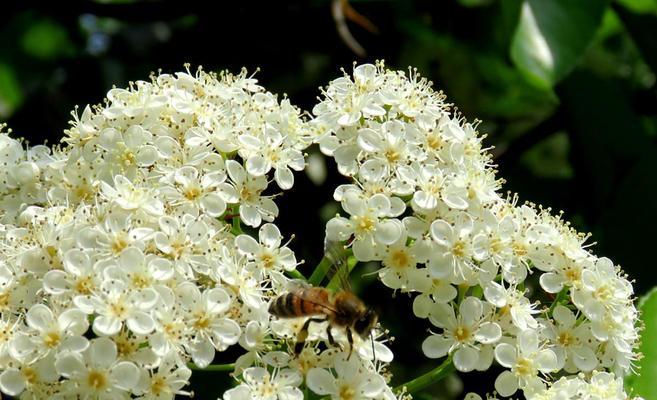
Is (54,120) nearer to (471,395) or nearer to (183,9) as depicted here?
(183,9)

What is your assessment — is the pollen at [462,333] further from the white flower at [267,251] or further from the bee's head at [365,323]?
Answer: the white flower at [267,251]

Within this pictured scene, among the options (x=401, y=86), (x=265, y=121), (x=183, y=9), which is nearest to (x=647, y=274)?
(x=401, y=86)

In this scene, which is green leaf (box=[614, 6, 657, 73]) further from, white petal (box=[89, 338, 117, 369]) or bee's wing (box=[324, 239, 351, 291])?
white petal (box=[89, 338, 117, 369])

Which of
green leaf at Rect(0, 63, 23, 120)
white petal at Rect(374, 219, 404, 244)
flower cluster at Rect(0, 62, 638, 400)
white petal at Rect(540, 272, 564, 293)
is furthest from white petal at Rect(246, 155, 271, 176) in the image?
green leaf at Rect(0, 63, 23, 120)

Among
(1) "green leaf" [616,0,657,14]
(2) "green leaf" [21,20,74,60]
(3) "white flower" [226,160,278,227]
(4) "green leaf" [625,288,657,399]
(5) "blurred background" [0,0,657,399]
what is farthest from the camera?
(2) "green leaf" [21,20,74,60]

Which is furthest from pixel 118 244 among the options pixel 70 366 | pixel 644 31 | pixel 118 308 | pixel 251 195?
pixel 644 31

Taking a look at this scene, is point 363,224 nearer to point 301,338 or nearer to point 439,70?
point 301,338

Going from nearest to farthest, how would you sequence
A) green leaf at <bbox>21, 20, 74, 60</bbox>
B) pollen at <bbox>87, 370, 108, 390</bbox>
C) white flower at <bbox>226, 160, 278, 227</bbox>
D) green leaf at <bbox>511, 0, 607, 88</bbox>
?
pollen at <bbox>87, 370, 108, 390</bbox> < white flower at <bbox>226, 160, 278, 227</bbox> < green leaf at <bbox>511, 0, 607, 88</bbox> < green leaf at <bbox>21, 20, 74, 60</bbox>
